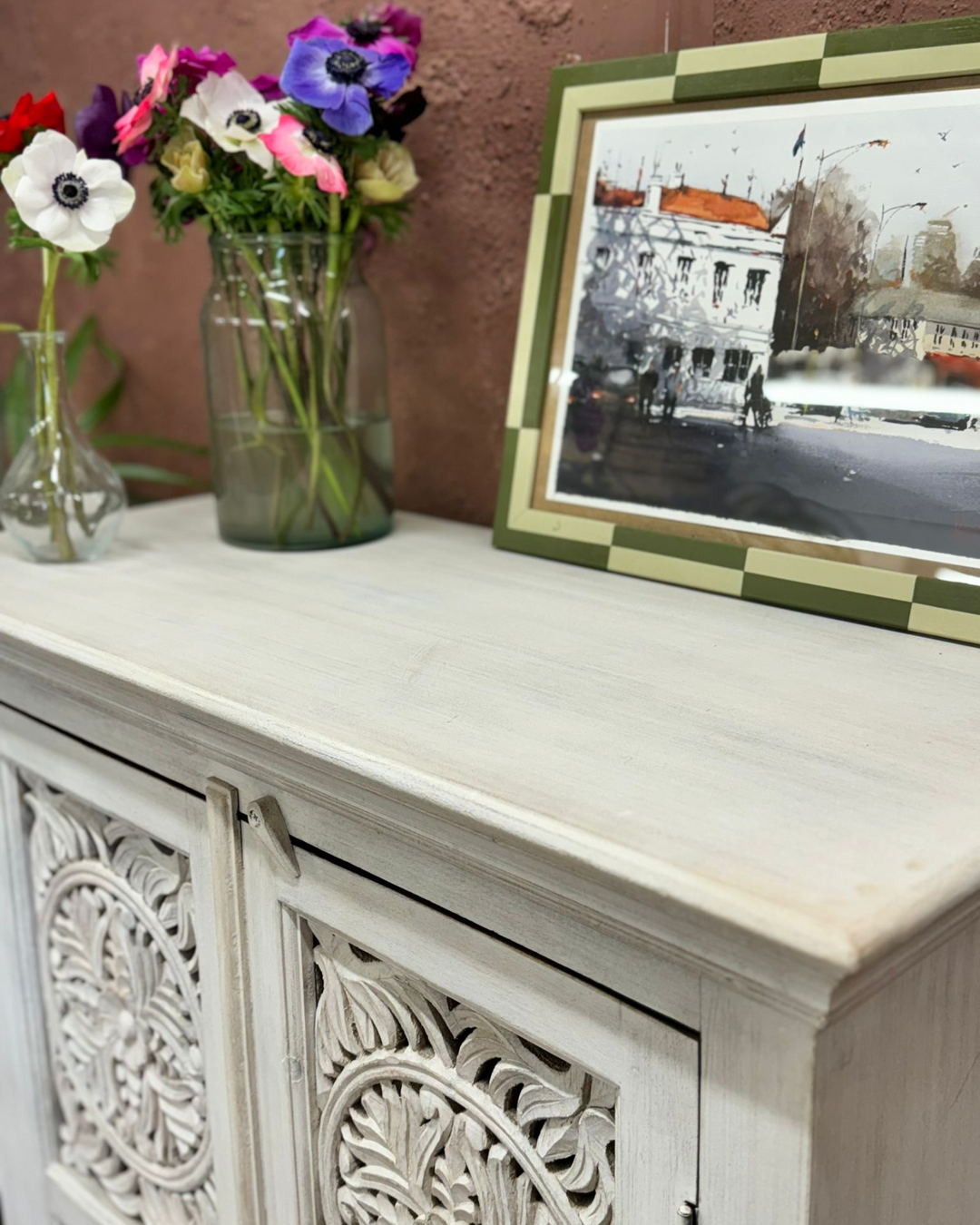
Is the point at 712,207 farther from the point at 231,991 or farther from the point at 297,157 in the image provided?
the point at 231,991

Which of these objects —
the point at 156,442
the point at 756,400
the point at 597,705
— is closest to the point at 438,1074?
the point at 597,705

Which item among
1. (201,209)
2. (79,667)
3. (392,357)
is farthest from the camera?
(392,357)

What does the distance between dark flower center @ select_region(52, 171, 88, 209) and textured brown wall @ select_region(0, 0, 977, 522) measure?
0.38m

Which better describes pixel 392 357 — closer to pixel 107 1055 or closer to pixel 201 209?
pixel 201 209

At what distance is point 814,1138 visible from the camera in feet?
1.67

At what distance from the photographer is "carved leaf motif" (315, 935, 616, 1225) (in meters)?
0.64

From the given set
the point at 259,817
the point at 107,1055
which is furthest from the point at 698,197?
the point at 107,1055

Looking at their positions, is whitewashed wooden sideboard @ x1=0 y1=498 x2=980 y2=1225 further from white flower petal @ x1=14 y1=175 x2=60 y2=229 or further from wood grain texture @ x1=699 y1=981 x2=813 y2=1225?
white flower petal @ x1=14 y1=175 x2=60 y2=229

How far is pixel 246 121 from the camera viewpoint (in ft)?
3.16

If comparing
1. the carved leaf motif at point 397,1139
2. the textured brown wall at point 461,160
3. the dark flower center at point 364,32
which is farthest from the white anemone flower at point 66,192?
the carved leaf motif at point 397,1139

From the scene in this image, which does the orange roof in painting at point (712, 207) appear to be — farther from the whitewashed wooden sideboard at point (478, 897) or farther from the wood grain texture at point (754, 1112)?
the wood grain texture at point (754, 1112)

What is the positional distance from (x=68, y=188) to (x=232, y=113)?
0.15 m

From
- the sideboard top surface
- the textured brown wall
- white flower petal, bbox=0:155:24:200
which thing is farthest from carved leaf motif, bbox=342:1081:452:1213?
white flower petal, bbox=0:155:24:200

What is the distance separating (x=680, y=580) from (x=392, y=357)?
51cm
